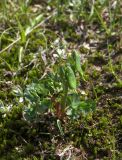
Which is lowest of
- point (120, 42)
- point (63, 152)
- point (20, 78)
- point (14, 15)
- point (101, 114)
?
point (63, 152)

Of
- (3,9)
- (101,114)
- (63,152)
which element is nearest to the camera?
(63,152)

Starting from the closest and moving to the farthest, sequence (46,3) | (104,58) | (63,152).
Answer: (63,152) < (104,58) < (46,3)

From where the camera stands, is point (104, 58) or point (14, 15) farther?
point (14, 15)

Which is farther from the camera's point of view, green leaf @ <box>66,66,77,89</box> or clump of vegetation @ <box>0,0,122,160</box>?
clump of vegetation @ <box>0,0,122,160</box>

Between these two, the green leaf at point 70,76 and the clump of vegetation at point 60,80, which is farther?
the clump of vegetation at point 60,80

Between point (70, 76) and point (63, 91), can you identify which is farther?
point (63, 91)

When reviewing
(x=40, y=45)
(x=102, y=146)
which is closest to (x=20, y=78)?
(x=40, y=45)

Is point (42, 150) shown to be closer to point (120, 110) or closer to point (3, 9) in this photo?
point (120, 110)

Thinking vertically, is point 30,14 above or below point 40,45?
above
